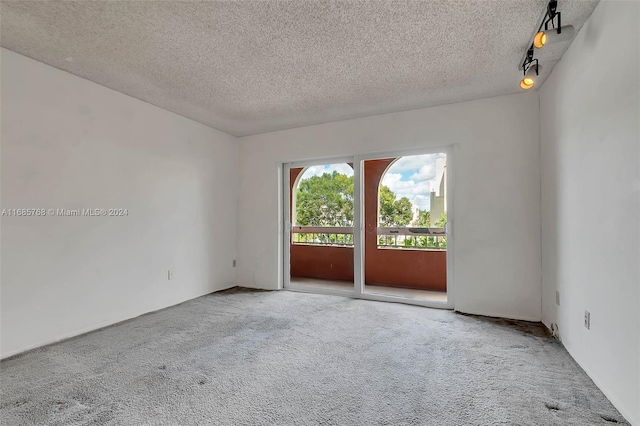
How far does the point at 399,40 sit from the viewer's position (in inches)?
88.6

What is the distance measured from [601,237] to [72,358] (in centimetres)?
389

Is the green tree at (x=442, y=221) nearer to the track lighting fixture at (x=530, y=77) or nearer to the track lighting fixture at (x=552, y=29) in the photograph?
the track lighting fixture at (x=530, y=77)

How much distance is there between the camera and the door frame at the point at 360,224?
358 cm

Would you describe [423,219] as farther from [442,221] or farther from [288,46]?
[288,46]

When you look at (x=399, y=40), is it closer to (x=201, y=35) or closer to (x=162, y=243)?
(x=201, y=35)

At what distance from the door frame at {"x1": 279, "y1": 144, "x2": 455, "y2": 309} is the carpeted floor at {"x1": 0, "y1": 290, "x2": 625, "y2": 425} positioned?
65cm

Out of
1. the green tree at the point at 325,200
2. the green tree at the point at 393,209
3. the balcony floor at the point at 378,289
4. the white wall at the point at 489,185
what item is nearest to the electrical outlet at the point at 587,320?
the white wall at the point at 489,185

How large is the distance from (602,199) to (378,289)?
8.88 ft

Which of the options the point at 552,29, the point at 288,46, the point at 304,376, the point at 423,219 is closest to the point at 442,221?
the point at 423,219

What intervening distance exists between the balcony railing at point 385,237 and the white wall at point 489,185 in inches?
12.7

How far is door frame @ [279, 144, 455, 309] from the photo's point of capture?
11.7ft

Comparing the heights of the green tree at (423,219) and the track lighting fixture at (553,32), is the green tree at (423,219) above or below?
below

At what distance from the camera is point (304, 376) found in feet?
6.77

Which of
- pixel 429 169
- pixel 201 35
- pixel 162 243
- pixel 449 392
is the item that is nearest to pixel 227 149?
pixel 162 243
